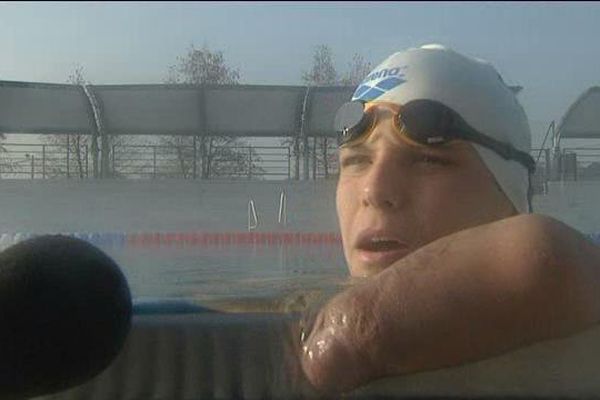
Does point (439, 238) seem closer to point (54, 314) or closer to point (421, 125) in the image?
point (421, 125)

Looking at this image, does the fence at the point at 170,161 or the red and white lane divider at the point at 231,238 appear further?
the red and white lane divider at the point at 231,238

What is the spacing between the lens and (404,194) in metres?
1.86

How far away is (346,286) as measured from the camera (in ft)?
5.13

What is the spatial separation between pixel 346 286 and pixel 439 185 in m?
0.38

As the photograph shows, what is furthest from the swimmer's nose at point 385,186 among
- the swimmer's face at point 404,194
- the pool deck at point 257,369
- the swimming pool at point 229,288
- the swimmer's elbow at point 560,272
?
the swimmer's elbow at point 560,272

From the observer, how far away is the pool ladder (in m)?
2.03

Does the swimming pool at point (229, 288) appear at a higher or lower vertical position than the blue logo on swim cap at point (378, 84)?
lower

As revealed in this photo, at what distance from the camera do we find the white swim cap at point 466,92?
201 cm

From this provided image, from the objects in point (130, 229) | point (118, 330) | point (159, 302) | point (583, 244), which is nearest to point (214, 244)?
point (130, 229)

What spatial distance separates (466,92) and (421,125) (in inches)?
7.1

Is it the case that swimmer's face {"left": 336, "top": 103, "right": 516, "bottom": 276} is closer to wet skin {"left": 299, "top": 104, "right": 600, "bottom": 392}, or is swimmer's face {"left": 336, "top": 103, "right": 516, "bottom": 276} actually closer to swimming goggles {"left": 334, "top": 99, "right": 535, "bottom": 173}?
swimming goggles {"left": 334, "top": 99, "right": 535, "bottom": 173}

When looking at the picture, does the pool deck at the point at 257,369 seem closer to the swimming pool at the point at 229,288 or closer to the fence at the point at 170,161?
the swimming pool at the point at 229,288

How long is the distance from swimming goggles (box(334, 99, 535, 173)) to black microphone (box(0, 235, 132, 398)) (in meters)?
0.71

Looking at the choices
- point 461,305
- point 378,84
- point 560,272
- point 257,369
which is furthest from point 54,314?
point 378,84
